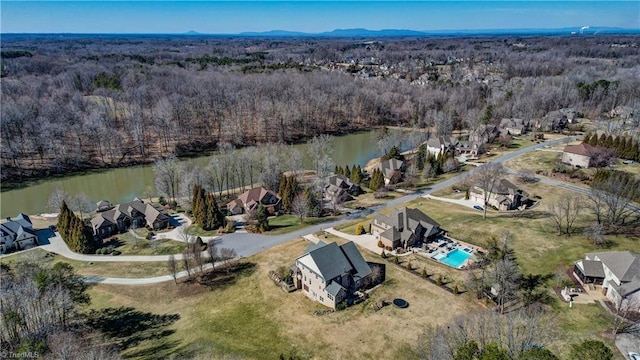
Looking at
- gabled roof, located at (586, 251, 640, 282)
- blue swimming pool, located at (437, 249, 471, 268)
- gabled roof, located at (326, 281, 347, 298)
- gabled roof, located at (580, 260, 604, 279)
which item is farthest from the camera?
blue swimming pool, located at (437, 249, 471, 268)

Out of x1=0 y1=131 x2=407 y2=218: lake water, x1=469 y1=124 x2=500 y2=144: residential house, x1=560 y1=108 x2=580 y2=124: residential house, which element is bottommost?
x1=0 y1=131 x2=407 y2=218: lake water

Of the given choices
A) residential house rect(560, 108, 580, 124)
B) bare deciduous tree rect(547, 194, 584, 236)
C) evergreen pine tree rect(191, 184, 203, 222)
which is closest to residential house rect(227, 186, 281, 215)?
evergreen pine tree rect(191, 184, 203, 222)

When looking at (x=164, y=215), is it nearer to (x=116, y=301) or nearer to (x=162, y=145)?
(x=116, y=301)

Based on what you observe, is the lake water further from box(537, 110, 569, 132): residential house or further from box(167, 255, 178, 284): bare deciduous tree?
box(537, 110, 569, 132): residential house

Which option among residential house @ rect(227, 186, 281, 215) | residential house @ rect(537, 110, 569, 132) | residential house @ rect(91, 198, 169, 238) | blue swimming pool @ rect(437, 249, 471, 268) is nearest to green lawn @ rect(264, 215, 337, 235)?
residential house @ rect(227, 186, 281, 215)

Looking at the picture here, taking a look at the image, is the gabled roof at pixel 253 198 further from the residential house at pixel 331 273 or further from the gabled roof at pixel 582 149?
the gabled roof at pixel 582 149

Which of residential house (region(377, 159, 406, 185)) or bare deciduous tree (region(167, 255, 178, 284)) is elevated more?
residential house (region(377, 159, 406, 185))

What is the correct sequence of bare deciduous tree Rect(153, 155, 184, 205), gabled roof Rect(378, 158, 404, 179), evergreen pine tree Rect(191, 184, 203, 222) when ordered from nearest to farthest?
evergreen pine tree Rect(191, 184, 203, 222), bare deciduous tree Rect(153, 155, 184, 205), gabled roof Rect(378, 158, 404, 179)

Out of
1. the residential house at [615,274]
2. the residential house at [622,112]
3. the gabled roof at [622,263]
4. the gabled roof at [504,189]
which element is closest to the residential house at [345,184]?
the gabled roof at [504,189]

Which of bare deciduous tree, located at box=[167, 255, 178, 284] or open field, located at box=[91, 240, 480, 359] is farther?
bare deciduous tree, located at box=[167, 255, 178, 284]
